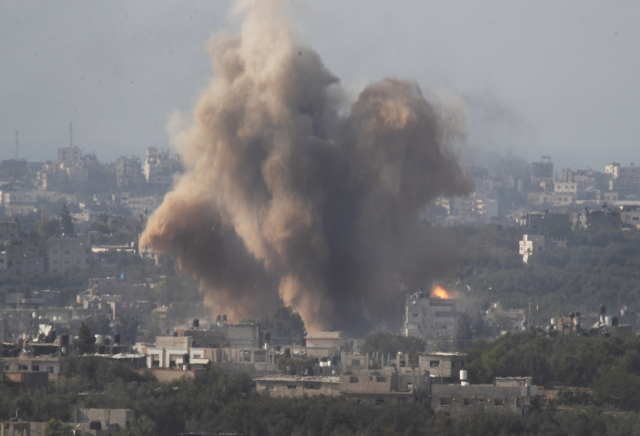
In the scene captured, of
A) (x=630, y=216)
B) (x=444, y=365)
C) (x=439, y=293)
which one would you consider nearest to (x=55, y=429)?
(x=444, y=365)

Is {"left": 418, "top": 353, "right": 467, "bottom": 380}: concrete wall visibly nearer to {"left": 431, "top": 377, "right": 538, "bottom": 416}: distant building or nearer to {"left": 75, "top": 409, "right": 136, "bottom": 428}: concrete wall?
{"left": 431, "top": 377, "right": 538, "bottom": 416}: distant building

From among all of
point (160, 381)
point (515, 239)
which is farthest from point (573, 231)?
point (160, 381)

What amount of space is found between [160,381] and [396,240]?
2598 cm

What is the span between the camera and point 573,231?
470 ft

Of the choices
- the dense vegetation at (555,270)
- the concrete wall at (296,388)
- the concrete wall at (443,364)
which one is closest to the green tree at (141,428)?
the concrete wall at (296,388)

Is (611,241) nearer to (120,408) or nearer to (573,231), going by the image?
(573,231)

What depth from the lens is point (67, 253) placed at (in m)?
134

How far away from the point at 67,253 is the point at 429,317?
4737 centimetres

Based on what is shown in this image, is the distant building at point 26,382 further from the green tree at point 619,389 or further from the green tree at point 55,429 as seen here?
the green tree at point 619,389

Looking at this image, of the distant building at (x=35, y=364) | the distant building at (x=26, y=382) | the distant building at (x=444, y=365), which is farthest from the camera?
the distant building at (x=35, y=364)

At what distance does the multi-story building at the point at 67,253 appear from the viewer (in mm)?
132500

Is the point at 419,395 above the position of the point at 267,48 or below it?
below

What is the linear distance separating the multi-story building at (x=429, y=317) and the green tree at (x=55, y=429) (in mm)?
40796

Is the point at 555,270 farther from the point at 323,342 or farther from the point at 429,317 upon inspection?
the point at 323,342
